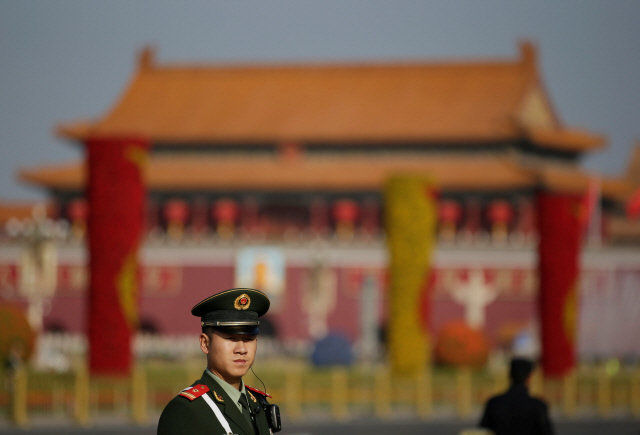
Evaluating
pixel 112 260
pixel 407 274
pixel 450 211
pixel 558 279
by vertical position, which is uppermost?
pixel 450 211

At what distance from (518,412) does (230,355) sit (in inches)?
163

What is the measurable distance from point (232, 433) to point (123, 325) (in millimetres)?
20568

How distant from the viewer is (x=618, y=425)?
2280 centimetres

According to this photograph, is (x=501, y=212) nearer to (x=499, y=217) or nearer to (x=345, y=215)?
(x=499, y=217)

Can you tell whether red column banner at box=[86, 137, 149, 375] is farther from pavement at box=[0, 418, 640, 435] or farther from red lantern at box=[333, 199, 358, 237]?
red lantern at box=[333, 199, 358, 237]

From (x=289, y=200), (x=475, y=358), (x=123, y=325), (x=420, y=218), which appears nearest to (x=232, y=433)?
(x=123, y=325)

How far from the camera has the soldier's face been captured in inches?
227

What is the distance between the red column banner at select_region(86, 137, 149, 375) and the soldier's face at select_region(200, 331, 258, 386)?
2032 centimetres

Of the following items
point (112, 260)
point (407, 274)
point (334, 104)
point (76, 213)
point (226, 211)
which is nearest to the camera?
point (112, 260)

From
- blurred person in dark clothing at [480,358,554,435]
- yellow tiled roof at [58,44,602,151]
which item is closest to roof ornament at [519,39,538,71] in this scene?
yellow tiled roof at [58,44,602,151]

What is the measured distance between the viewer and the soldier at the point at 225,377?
18.6 feet

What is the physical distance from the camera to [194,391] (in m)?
5.70

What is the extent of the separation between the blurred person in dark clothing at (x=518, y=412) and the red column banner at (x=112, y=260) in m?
17.1

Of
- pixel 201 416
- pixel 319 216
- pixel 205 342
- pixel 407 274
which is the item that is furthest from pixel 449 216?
pixel 201 416
